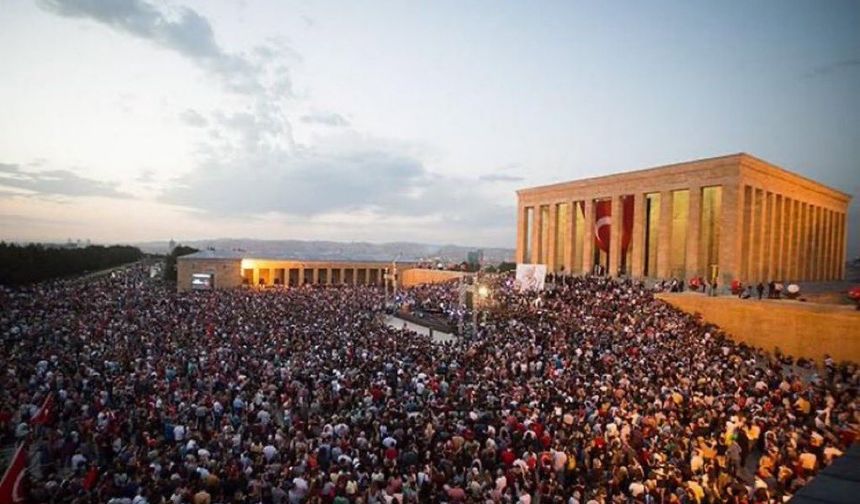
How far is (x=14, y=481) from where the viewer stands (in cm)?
870

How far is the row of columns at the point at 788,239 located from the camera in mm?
31347

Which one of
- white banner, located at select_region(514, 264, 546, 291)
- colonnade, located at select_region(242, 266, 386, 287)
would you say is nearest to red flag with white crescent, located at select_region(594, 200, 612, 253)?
white banner, located at select_region(514, 264, 546, 291)

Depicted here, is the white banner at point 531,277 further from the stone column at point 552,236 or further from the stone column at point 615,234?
the stone column at point 552,236

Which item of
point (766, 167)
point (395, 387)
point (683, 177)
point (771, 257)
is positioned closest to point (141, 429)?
point (395, 387)

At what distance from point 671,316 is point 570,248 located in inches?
746

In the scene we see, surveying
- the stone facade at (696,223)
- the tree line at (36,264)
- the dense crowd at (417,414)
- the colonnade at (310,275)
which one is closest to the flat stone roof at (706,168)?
the stone facade at (696,223)

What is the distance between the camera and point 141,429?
38.7 ft

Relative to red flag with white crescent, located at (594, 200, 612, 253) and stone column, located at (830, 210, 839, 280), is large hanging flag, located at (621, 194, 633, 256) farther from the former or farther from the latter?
stone column, located at (830, 210, 839, 280)

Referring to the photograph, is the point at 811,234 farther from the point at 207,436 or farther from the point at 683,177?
the point at 207,436

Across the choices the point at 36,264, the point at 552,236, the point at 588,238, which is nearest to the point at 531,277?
the point at 588,238

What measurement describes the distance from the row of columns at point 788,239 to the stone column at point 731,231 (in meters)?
1.47

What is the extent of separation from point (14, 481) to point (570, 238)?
122 ft

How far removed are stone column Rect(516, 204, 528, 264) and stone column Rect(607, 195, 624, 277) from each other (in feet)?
33.9

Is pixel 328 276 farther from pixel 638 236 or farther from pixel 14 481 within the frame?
pixel 14 481
